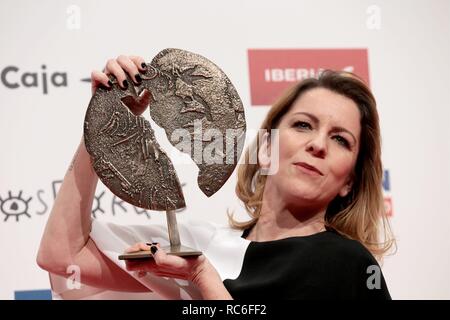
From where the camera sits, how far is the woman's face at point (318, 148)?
150 cm

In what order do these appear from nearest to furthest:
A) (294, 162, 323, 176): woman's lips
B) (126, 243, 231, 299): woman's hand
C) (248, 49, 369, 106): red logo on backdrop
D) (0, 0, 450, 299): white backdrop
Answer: (126, 243, 231, 299): woman's hand, (294, 162, 323, 176): woman's lips, (0, 0, 450, 299): white backdrop, (248, 49, 369, 106): red logo on backdrop

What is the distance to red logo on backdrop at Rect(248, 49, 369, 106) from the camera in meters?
2.01

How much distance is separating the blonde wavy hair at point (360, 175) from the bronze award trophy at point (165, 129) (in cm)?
35

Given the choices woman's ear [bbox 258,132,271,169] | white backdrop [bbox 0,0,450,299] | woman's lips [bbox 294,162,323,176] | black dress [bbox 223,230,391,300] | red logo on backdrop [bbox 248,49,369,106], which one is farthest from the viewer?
red logo on backdrop [bbox 248,49,369,106]

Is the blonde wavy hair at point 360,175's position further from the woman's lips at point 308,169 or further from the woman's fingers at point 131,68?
the woman's fingers at point 131,68

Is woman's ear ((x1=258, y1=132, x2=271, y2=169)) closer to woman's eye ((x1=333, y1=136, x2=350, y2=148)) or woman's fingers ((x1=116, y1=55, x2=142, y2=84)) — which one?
woman's eye ((x1=333, y1=136, x2=350, y2=148))

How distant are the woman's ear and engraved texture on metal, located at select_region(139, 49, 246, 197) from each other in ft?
1.13

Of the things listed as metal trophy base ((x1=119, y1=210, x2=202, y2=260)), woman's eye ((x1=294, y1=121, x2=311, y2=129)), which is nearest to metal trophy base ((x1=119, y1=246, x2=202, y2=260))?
metal trophy base ((x1=119, y1=210, x2=202, y2=260))

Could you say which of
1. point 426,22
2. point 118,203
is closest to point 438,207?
point 426,22

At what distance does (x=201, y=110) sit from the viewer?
132 cm

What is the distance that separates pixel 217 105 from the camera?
52.2 inches

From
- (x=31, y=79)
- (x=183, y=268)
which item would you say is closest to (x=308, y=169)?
(x=183, y=268)
